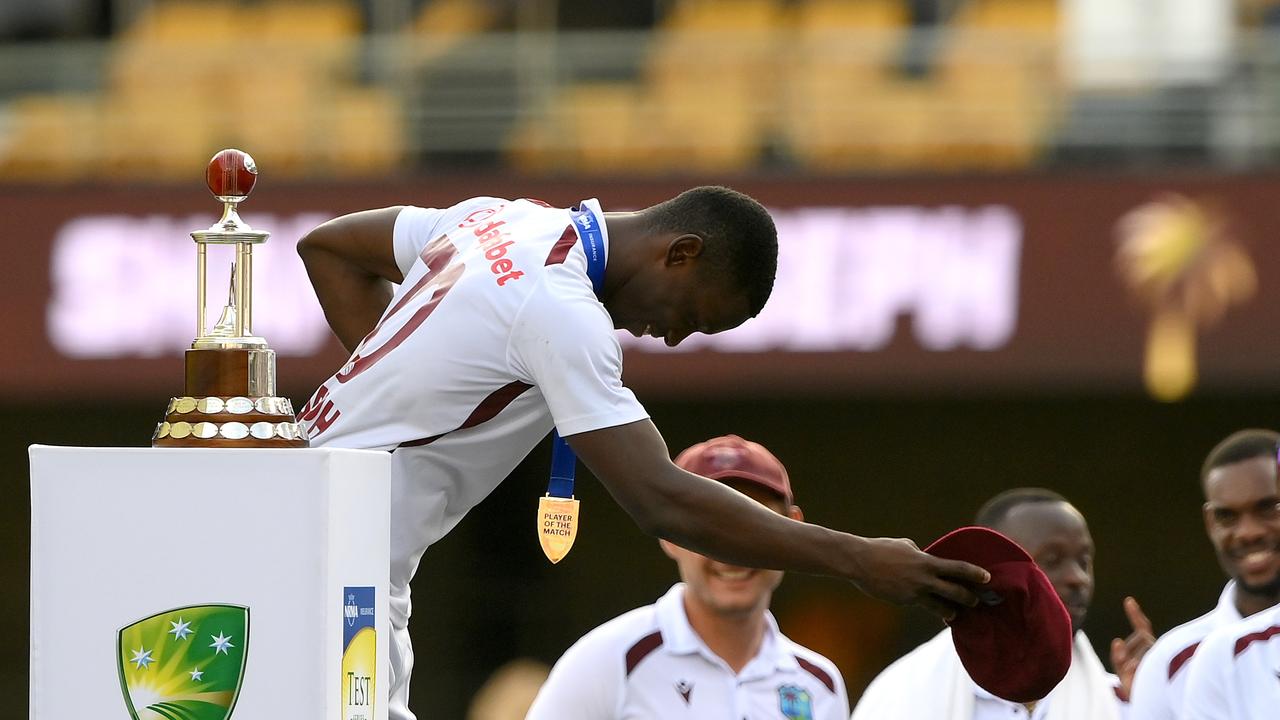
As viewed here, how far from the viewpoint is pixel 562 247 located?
305 cm

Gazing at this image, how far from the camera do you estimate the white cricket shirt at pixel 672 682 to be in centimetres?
421

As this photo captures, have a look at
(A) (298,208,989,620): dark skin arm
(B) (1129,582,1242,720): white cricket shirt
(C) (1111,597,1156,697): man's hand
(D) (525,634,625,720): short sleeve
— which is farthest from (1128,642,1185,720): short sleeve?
(A) (298,208,989,620): dark skin arm

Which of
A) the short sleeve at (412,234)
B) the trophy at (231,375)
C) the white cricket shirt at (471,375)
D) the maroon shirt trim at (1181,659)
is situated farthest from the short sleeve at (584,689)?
the trophy at (231,375)

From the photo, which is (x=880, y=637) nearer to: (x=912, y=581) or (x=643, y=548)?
(x=643, y=548)

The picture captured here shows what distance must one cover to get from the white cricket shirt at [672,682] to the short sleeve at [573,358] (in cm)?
138

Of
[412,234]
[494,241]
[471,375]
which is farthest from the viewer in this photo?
[412,234]

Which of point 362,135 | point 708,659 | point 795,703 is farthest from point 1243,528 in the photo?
point 362,135

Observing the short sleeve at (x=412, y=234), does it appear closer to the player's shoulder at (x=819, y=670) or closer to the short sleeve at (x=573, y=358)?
the short sleeve at (x=573, y=358)

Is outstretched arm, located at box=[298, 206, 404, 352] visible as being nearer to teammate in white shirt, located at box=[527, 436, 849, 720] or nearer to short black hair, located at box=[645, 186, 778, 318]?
short black hair, located at box=[645, 186, 778, 318]

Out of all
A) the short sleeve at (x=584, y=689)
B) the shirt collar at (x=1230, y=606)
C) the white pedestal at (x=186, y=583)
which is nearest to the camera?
the white pedestal at (x=186, y=583)

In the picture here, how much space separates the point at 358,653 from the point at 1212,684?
2418 millimetres

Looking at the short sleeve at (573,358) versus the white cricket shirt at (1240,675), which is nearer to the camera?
the short sleeve at (573,358)

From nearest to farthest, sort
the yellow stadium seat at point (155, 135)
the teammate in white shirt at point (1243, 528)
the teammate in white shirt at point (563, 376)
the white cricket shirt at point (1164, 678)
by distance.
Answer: the teammate in white shirt at point (563, 376)
the white cricket shirt at point (1164, 678)
the teammate in white shirt at point (1243, 528)
the yellow stadium seat at point (155, 135)

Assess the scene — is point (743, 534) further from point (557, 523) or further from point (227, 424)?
point (227, 424)
